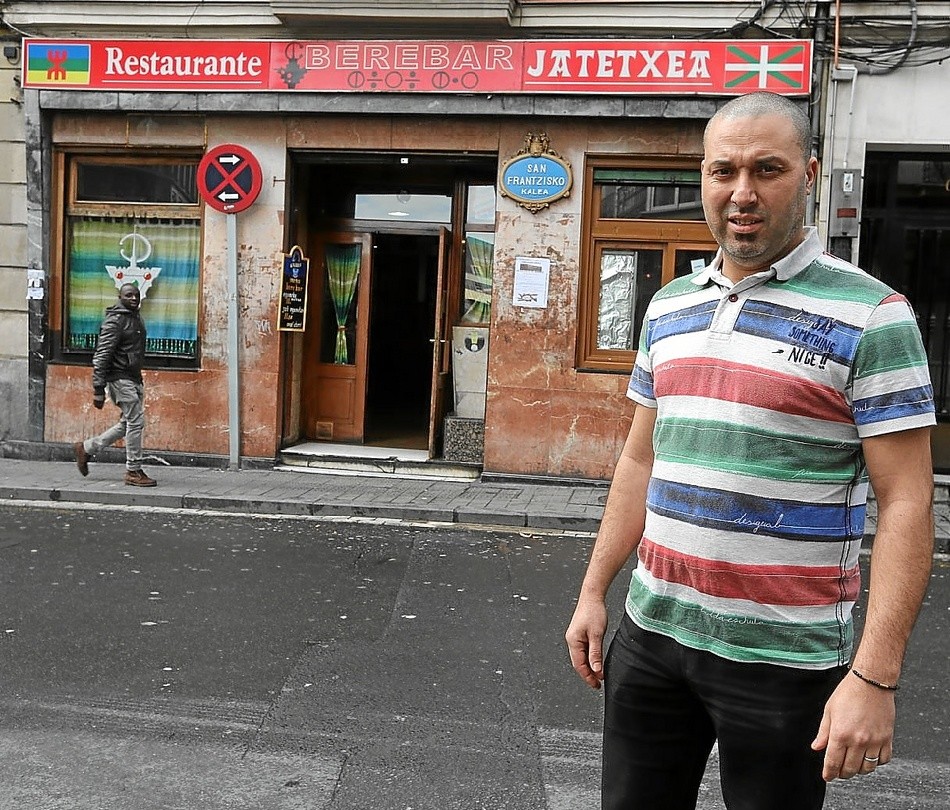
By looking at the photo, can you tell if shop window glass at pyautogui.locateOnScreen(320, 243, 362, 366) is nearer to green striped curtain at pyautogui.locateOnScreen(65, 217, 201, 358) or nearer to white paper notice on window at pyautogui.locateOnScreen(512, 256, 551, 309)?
green striped curtain at pyautogui.locateOnScreen(65, 217, 201, 358)

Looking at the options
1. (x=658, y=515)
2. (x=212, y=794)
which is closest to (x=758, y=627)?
(x=658, y=515)

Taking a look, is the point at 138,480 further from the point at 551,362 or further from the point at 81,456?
the point at 551,362

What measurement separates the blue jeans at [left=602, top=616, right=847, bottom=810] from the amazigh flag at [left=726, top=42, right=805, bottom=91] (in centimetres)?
922

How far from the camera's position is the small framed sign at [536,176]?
11109 mm

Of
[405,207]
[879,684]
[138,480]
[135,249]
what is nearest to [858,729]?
[879,684]

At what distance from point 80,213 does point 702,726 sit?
37.4 ft

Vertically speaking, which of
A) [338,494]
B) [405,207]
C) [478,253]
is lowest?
[338,494]

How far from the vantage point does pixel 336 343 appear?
1276cm

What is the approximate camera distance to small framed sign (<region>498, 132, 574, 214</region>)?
11.1m

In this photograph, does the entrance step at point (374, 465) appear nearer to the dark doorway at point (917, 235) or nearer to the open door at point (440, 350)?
the open door at point (440, 350)

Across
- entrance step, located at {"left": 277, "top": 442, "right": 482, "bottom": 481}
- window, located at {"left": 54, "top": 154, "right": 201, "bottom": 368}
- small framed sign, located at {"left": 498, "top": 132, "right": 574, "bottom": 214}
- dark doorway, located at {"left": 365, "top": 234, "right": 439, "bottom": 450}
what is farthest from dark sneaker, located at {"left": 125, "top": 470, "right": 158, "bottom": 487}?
small framed sign, located at {"left": 498, "top": 132, "right": 574, "bottom": 214}

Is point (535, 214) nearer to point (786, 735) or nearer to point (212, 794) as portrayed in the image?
point (212, 794)

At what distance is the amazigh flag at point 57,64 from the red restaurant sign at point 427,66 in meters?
0.01

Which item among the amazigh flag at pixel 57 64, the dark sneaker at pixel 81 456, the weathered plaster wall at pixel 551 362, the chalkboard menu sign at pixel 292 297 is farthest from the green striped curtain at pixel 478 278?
the amazigh flag at pixel 57 64
